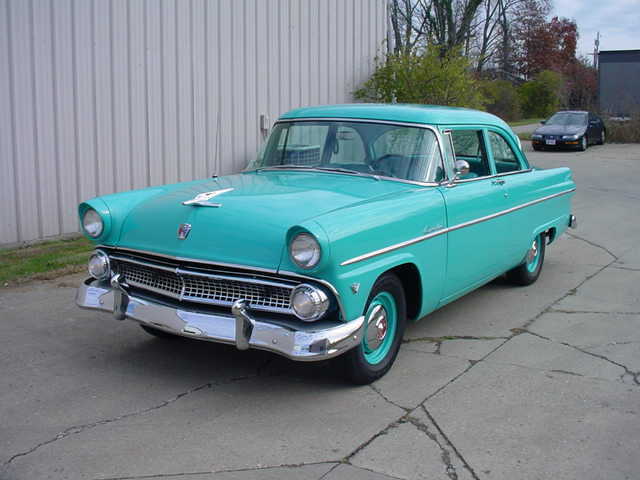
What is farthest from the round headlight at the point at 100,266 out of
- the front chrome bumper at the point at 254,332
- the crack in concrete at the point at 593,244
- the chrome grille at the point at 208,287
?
the crack in concrete at the point at 593,244

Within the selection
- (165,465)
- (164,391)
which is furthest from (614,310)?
(165,465)

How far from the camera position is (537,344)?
554 cm

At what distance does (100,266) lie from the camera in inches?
192

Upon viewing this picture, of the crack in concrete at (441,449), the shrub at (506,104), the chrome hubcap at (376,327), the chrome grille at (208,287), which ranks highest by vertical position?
the shrub at (506,104)

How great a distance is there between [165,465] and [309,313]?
3.58ft

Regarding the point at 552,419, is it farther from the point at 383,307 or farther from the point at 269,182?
the point at 269,182

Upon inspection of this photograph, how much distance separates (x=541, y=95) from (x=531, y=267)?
3592 centimetres

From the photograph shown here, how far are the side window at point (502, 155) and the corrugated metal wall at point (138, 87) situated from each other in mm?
5216

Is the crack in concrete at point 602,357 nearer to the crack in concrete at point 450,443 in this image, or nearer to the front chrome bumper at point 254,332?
the crack in concrete at point 450,443

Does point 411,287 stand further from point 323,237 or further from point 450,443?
point 450,443

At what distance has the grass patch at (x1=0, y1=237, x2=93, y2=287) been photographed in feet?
24.4

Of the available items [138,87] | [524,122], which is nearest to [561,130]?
[524,122]

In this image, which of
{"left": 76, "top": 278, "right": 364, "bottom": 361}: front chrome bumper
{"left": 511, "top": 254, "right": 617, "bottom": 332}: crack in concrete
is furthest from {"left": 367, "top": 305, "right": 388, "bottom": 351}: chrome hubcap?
{"left": 511, "top": 254, "right": 617, "bottom": 332}: crack in concrete

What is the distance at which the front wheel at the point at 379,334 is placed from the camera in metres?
4.54
